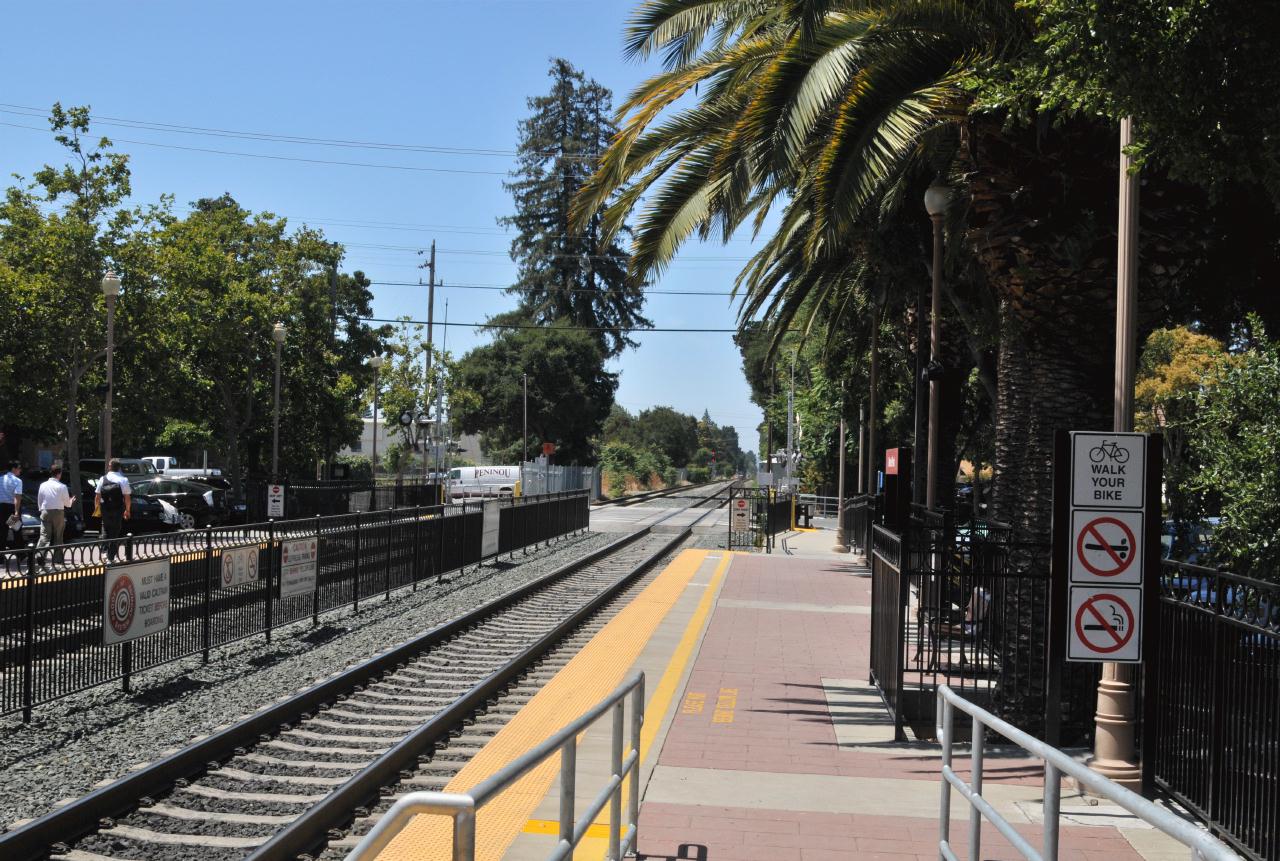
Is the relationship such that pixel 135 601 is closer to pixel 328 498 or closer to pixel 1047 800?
pixel 1047 800

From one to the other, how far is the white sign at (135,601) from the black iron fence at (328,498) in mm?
20373

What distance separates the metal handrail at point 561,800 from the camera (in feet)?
10.1

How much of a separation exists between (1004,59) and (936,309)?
5.06 metres

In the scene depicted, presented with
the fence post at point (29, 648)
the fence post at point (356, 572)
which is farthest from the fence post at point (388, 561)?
the fence post at point (29, 648)

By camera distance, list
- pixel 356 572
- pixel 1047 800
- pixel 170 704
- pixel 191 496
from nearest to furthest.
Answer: pixel 1047 800, pixel 170 704, pixel 356 572, pixel 191 496

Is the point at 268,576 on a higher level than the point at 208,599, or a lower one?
higher

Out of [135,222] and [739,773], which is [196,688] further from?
[135,222]

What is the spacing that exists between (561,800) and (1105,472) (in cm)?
453

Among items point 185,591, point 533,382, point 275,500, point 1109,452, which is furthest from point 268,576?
point 533,382

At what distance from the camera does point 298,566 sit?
14914 millimetres

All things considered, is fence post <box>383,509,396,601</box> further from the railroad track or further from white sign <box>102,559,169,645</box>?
white sign <box>102,559,169,645</box>

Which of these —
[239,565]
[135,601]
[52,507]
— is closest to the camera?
[135,601]

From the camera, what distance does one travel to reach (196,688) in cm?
1143

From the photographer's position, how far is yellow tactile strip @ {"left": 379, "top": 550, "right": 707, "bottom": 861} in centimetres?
638
